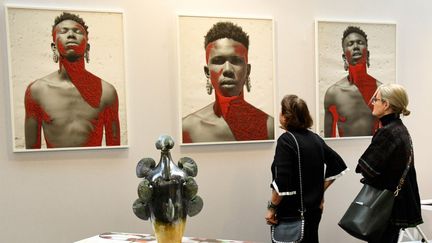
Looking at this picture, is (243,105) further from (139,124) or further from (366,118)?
(366,118)

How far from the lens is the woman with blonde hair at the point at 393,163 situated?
2270 millimetres

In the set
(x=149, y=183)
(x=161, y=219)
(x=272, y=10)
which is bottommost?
(x=161, y=219)

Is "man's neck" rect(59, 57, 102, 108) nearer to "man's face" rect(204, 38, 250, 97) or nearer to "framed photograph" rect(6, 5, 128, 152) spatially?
"framed photograph" rect(6, 5, 128, 152)

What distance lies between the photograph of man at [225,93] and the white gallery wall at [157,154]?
94 millimetres

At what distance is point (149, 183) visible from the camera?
1.74m

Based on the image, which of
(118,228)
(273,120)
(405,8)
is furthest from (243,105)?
(405,8)

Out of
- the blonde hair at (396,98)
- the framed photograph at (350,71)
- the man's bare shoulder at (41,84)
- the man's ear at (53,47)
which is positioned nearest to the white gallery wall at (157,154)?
the framed photograph at (350,71)

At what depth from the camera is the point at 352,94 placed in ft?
10.4

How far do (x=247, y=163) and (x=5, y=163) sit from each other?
1.65 metres

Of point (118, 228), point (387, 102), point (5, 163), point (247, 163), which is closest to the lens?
point (387, 102)

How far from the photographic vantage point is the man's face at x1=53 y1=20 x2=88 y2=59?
8.73 ft

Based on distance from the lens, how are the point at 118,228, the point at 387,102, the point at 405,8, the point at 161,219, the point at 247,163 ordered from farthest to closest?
the point at 405,8 → the point at 247,163 → the point at 118,228 → the point at 387,102 → the point at 161,219

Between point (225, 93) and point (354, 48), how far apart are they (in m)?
1.10

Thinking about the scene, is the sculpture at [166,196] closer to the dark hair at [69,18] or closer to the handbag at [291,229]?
the handbag at [291,229]
